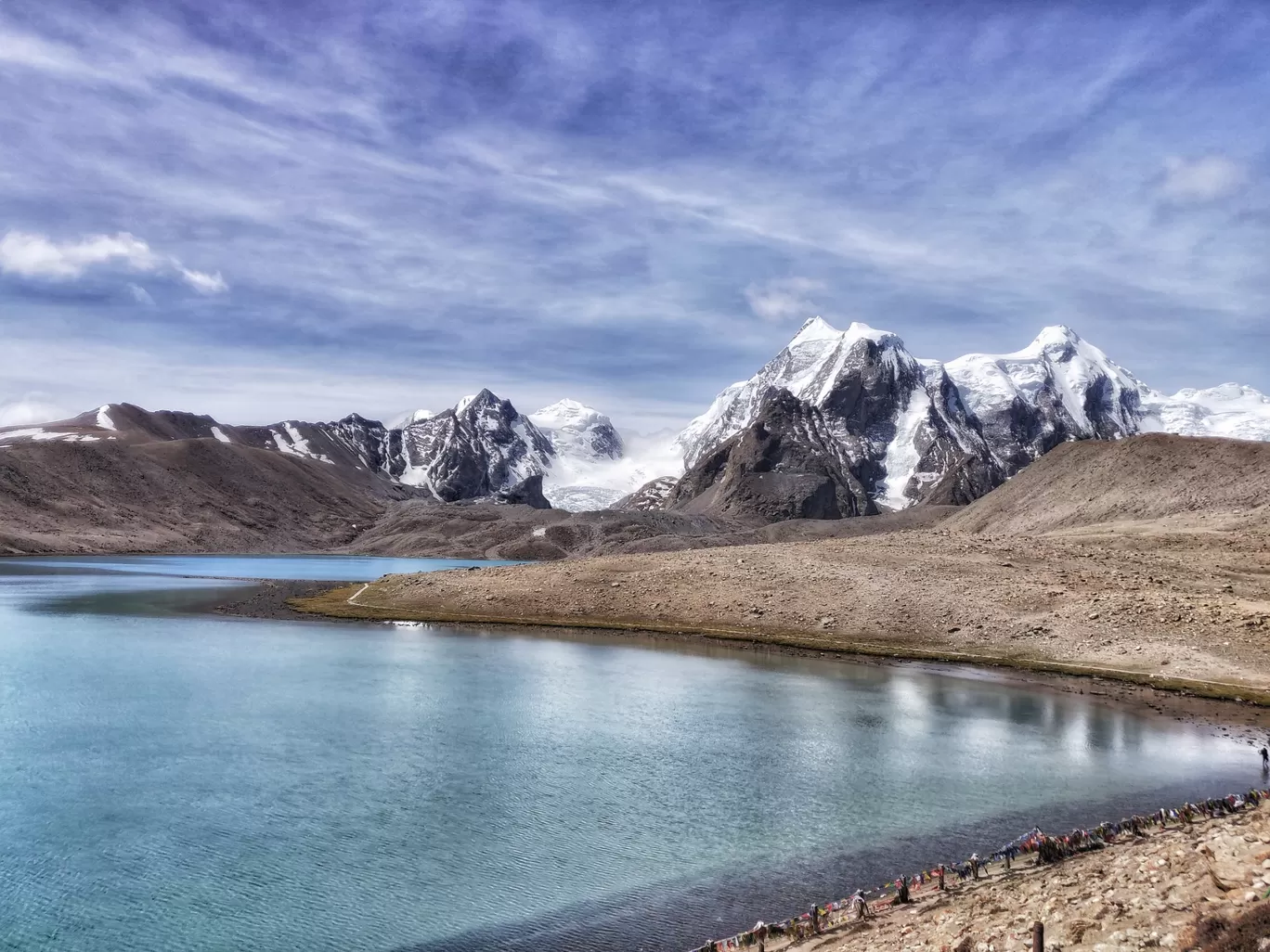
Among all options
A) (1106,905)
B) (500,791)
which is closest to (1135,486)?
(500,791)

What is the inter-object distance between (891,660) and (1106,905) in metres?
57.1

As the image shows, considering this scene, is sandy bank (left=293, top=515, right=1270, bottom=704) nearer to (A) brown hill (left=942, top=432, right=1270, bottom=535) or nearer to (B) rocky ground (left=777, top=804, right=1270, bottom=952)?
(A) brown hill (left=942, top=432, right=1270, bottom=535)

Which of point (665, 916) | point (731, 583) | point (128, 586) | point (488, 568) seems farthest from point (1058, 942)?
point (128, 586)

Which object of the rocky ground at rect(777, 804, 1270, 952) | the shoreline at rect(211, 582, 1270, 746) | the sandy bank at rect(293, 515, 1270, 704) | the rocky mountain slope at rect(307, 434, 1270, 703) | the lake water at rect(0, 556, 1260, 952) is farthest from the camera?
the rocky mountain slope at rect(307, 434, 1270, 703)

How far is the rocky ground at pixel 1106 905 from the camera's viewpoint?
17.7 metres

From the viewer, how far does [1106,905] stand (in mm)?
19438

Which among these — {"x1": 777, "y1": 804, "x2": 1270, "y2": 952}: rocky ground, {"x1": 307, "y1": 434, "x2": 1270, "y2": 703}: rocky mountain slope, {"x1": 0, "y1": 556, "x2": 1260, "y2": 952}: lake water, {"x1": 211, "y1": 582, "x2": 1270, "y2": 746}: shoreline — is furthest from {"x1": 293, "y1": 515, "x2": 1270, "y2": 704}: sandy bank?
{"x1": 777, "y1": 804, "x2": 1270, "y2": 952}: rocky ground

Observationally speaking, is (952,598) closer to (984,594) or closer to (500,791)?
(984,594)

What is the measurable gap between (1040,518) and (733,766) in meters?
119

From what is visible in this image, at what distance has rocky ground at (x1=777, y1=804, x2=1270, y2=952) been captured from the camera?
58.0ft

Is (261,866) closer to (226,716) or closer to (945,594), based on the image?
(226,716)

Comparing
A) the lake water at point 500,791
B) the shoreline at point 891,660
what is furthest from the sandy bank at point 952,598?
the lake water at point 500,791

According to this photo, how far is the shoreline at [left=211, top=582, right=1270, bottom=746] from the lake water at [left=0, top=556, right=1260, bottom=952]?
10.2 feet

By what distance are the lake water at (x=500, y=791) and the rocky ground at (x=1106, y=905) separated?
10.8 feet
